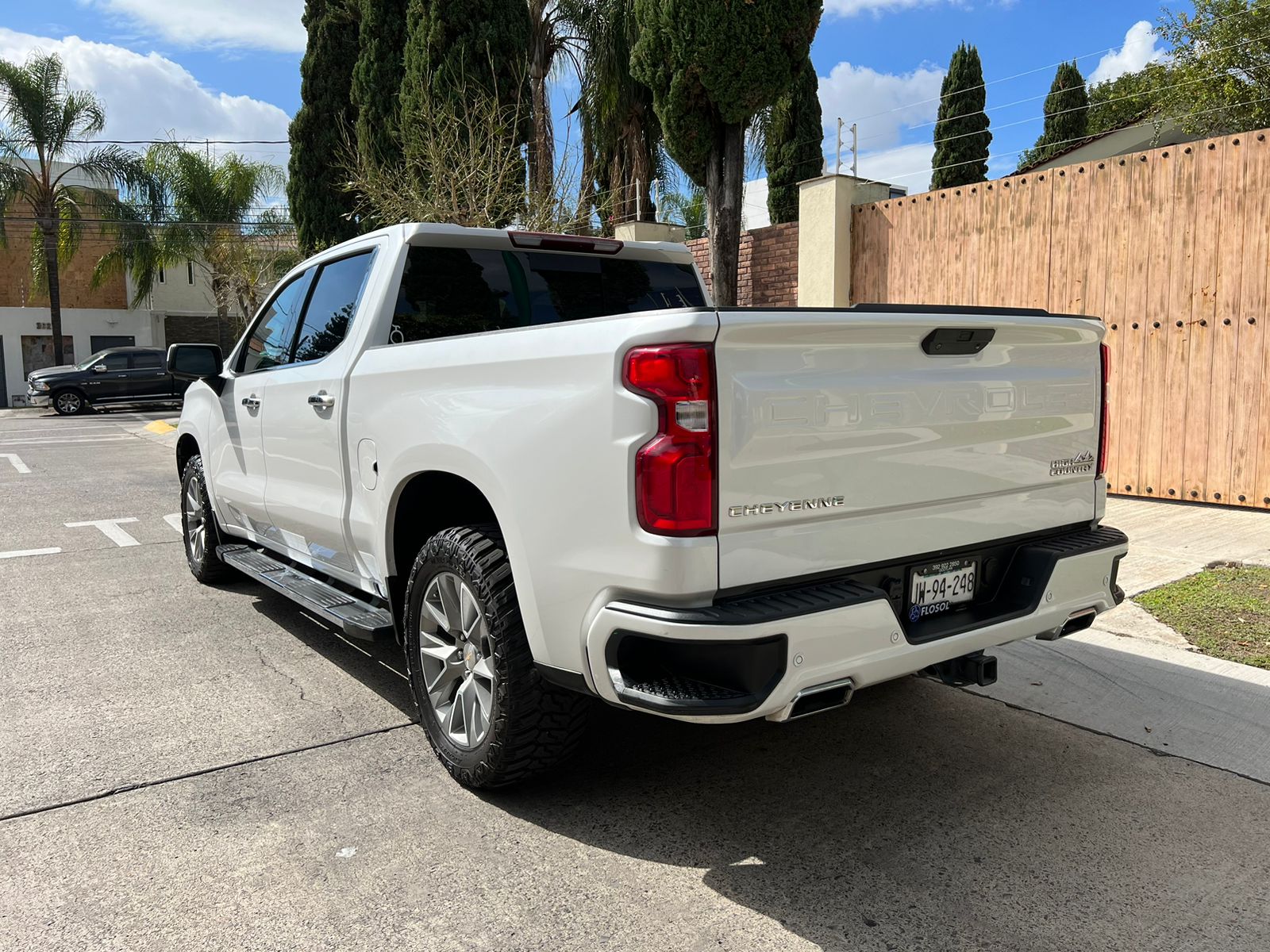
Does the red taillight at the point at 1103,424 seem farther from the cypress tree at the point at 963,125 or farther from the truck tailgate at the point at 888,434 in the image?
the cypress tree at the point at 963,125

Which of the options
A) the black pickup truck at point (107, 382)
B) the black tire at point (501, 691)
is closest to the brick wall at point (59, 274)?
the black pickup truck at point (107, 382)

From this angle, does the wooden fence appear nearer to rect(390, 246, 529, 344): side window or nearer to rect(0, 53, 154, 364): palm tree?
rect(390, 246, 529, 344): side window

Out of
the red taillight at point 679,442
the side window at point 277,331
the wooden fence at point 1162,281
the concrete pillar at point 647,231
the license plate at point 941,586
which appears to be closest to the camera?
the red taillight at point 679,442

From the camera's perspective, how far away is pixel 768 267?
449 inches

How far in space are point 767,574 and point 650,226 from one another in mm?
10502

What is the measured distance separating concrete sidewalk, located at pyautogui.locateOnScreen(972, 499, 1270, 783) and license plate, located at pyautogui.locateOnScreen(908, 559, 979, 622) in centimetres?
123

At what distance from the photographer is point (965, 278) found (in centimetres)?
925

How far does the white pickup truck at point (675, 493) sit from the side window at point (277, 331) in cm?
63

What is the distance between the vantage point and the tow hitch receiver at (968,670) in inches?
128

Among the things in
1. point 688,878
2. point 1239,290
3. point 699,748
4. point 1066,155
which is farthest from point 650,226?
point 1066,155

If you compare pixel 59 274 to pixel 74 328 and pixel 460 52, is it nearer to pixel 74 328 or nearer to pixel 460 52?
pixel 74 328

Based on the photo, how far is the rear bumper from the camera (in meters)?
2.61

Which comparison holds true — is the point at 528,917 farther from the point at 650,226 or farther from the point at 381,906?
the point at 650,226

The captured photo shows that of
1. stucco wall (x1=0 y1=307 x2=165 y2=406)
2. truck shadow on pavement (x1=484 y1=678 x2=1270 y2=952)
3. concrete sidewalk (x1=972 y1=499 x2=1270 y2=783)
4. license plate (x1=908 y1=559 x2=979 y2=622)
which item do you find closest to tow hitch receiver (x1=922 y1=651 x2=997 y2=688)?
license plate (x1=908 y1=559 x2=979 y2=622)
